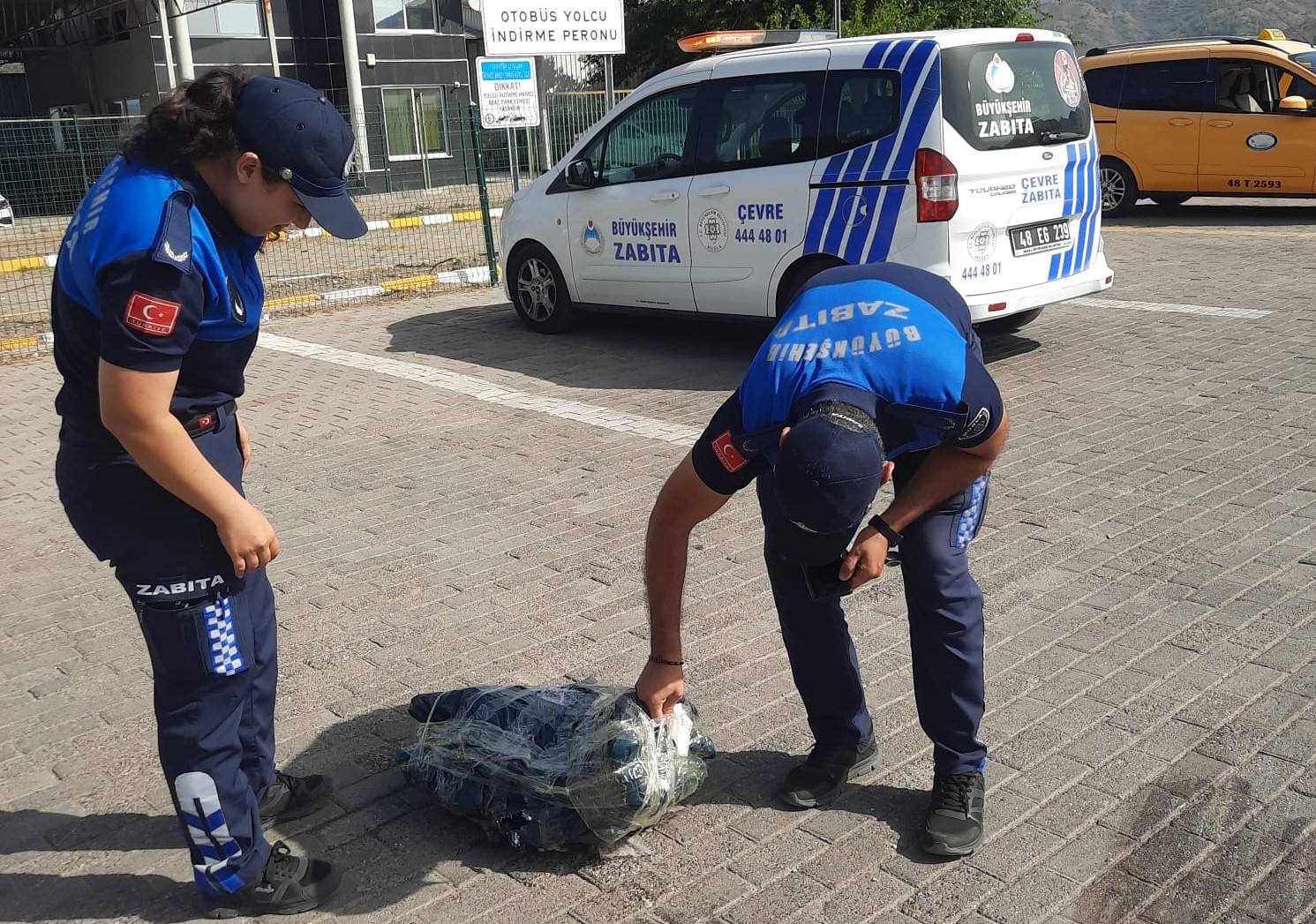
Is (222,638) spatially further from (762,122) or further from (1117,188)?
(1117,188)

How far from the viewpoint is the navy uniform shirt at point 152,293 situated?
2223mm

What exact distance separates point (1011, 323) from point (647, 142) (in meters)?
2.93

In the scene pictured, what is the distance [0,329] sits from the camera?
10938 mm

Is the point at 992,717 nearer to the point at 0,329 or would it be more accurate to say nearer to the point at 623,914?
the point at 623,914

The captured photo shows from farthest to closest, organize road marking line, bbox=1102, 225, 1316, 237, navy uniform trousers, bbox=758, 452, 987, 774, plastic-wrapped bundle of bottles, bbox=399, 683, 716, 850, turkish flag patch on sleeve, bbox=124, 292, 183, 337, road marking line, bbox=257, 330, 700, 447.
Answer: road marking line, bbox=1102, 225, 1316, 237
road marking line, bbox=257, 330, 700, 447
plastic-wrapped bundle of bottles, bbox=399, 683, 716, 850
navy uniform trousers, bbox=758, 452, 987, 774
turkish flag patch on sleeve, bbox=124, 292, 183, 337

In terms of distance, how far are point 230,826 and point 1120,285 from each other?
952 cm

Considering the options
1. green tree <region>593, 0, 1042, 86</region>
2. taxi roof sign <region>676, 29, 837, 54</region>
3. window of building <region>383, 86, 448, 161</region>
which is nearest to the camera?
taxi roof sign <region>676, 29, 837, 54</region>

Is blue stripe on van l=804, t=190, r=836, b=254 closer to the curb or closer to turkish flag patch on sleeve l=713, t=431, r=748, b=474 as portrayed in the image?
turkish flag patch on sleeve l=713, t=431, r=748, b=474

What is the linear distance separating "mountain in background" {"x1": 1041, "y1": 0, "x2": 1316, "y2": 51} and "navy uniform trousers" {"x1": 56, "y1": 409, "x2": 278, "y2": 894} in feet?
439

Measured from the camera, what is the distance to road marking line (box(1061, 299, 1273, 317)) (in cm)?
892

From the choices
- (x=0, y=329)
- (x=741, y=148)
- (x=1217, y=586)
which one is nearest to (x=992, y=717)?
(x=1217, y=586)

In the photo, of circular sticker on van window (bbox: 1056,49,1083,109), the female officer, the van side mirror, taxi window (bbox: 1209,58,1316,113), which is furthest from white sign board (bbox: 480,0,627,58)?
the female officer

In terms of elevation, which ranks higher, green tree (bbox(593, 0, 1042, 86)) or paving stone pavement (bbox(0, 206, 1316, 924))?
green tree (bbox(593, 0, 1042, 86))

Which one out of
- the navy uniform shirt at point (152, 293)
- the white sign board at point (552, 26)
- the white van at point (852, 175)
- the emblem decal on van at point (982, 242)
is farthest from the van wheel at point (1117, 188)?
the navy uniform shirt at point (152, 293)
